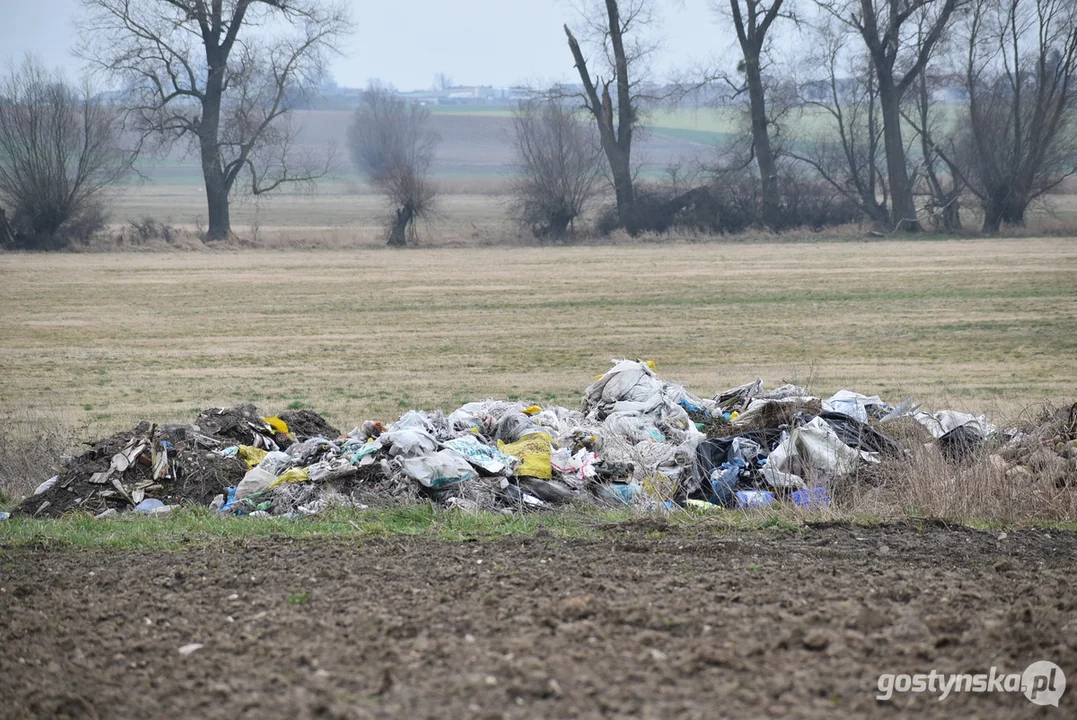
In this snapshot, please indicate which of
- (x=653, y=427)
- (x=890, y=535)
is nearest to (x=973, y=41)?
(x=653, y=427)

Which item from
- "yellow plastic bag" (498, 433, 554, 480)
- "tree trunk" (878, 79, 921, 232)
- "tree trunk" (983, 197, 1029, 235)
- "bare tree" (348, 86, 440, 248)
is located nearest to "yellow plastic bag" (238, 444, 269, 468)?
"yellow plastic bag" (498, 433, 554, 480)

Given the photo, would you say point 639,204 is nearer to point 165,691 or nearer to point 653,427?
point 653,427

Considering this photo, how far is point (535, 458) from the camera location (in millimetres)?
9312

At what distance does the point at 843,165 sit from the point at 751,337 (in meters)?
37.8

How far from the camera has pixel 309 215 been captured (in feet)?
247

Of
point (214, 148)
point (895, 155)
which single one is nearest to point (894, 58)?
point (895, 155)

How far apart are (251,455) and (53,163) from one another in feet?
135

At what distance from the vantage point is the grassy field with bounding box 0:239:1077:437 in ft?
47.6

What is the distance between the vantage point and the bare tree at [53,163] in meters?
44.8

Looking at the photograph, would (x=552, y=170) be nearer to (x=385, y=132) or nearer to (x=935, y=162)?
(x=935, y=162)

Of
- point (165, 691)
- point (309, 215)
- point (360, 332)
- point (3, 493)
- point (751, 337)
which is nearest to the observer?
point (165, 691)

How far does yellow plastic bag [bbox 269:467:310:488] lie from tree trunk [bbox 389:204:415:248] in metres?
37.3

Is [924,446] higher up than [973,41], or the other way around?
[973,41]

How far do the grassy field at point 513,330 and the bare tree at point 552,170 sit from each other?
41.6ft
